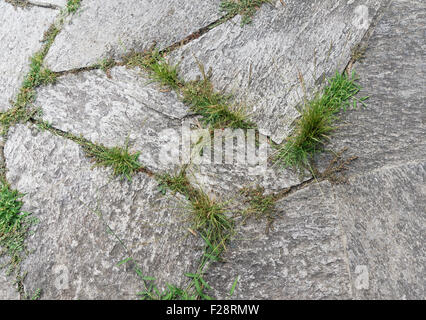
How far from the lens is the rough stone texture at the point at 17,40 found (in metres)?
2.17

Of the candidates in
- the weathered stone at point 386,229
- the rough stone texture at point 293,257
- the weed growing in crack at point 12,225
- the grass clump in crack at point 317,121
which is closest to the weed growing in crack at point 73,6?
the weed growing in crack at point 12,225

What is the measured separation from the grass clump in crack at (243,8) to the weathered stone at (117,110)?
0.70m

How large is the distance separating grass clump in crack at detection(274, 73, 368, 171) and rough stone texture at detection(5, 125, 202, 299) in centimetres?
73

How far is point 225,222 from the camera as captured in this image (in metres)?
1.80

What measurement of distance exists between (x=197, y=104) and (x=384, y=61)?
1194mm

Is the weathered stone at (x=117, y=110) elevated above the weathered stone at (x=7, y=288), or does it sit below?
above

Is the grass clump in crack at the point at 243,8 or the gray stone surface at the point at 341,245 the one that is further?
the grass clump in crack at the point at 243,8

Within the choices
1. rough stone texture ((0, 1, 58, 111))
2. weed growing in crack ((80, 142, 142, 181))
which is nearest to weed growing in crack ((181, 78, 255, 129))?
weed growing in crack ((80, 142, 142, 181))

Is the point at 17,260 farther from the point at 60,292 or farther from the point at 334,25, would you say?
the point at 334,25

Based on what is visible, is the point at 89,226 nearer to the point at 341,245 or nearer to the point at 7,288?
the point at 7,288

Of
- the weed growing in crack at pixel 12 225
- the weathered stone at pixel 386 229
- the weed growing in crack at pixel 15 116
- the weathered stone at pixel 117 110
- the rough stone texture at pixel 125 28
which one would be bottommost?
the weathered stone at pixel 386 229

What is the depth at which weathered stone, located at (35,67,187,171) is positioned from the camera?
198cm
